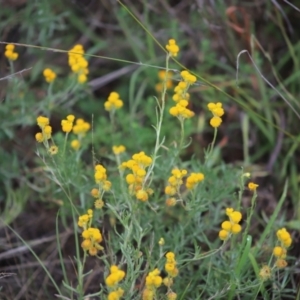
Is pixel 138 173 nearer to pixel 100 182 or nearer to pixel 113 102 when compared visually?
pixel 100 182

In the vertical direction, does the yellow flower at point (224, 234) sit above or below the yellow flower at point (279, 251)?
above

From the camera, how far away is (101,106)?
7.29ft

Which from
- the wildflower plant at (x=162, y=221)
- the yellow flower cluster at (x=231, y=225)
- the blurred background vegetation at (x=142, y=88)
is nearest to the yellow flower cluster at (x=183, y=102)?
the wildflower plant at (x=162, y=221)

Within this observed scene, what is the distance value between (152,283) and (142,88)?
112 centimetres

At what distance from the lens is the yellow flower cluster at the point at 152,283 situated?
1.19m

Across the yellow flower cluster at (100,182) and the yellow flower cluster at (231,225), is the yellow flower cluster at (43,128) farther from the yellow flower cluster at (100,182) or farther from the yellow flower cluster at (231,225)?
the yellow flower cluster at (231,225)

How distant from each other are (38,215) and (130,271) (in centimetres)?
73

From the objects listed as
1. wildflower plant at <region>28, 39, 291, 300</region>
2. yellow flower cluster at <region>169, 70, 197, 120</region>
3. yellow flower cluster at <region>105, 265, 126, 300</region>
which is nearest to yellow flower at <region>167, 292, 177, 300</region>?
wildflower plant at <region>28, 39, 291, 300</region>

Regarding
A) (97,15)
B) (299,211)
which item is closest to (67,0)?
(97,15)

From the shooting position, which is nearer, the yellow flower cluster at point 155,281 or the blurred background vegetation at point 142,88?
the yellow flower cluster at point 155,281

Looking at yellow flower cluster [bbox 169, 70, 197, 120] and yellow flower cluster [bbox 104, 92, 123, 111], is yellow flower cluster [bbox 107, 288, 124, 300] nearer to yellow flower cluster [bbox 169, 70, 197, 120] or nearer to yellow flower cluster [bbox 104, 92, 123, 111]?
yellow flower cluster [bbox 169, 70, 197, 120]

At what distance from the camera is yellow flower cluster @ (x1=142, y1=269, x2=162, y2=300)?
119cm

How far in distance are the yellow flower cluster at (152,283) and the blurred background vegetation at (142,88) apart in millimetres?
560

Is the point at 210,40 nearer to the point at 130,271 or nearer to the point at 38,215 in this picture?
the point at 38,215
